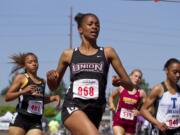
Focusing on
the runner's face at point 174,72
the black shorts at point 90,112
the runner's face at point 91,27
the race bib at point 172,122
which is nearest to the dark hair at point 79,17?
the runner's face at point 91,27

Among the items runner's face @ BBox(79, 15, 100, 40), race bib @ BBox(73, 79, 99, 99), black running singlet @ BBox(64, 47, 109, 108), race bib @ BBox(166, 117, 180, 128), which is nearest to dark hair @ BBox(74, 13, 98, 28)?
runner's face @ BBox(79, 15, 100, 40)

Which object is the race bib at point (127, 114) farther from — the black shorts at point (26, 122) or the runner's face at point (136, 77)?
the black shorts at point (26, 122)

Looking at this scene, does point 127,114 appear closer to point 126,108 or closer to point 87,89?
point 126,108

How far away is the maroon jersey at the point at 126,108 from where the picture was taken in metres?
12.8

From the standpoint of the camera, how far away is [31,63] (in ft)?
37.4

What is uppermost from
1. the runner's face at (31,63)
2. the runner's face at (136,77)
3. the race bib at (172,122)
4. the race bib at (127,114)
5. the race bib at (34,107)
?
the runner's face at (31,63)

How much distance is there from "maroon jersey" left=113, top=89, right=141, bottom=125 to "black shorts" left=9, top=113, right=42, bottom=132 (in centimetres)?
229

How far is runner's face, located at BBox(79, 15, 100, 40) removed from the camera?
7.75m

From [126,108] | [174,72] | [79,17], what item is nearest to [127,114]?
[126,108]

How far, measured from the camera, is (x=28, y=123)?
1095cm

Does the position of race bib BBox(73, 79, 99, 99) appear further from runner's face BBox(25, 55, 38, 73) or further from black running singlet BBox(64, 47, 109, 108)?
runner's face BBox(25, 55, 38, 73)

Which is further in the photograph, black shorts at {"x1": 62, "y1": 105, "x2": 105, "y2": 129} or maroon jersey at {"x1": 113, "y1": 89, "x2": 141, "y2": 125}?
maroon jersey at {"x1": 113, "y1": 89, "x2": 141, "y2": 125}

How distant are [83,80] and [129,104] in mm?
5351

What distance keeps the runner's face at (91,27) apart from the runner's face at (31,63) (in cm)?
366
